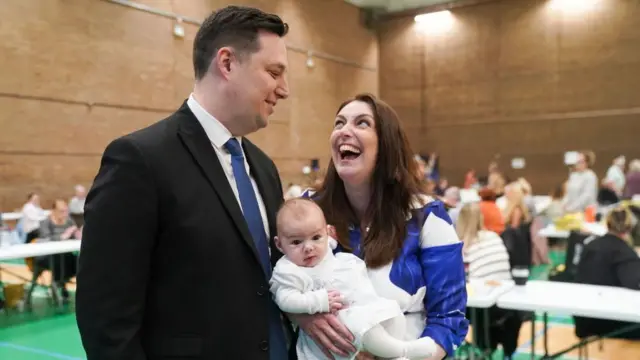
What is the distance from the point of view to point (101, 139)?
11.7 m

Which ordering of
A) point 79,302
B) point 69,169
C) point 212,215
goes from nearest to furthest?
point 79,302, point 212,215, point 69,169

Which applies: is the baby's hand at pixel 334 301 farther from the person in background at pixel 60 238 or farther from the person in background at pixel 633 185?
the person in background at pixel 633 185

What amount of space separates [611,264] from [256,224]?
362cm

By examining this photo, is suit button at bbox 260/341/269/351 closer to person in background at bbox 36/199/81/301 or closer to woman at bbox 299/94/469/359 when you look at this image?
woman at bbox 299/94/469/359

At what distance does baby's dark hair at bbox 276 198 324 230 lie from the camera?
1.79 metres

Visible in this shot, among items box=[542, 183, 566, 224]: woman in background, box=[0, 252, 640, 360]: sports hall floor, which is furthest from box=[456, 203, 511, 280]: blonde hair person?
box=[542, 183, 566, 224]: woman in background

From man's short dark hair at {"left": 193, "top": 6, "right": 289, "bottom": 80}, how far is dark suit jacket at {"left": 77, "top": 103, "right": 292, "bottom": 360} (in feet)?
0.63

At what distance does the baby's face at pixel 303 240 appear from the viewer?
176 centimetres

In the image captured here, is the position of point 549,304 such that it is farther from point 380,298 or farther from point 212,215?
point 212,215

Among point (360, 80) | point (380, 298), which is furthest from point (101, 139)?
point (380, 298)

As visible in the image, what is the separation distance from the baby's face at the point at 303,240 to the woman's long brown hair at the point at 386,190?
0.17m

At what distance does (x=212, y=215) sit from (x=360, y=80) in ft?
58.6

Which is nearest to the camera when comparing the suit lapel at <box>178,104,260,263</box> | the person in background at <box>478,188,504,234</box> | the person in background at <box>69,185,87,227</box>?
the suit lapel at <box>178,104,260,263</box>

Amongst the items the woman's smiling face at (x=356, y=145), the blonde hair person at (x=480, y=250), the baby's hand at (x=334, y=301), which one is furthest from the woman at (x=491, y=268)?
the baby's hand at (x=334, y=301)
